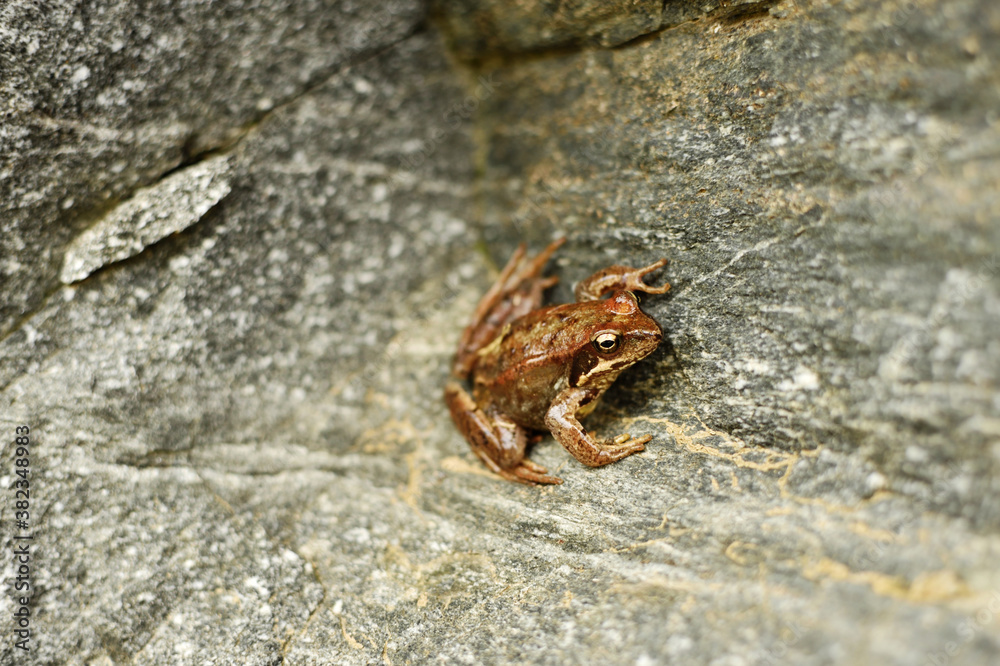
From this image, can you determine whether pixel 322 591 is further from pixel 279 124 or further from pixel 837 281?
pixel 837 281

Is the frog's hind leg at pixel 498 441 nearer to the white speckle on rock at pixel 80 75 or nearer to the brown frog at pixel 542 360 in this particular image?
the brown frog at pixel 542 360

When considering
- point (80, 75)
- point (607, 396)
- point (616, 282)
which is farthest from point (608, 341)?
point (80, 75)

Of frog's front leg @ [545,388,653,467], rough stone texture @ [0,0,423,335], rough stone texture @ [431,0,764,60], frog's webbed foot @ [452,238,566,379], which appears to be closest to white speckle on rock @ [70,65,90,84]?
rough stone texture @ [0,0,423,335]

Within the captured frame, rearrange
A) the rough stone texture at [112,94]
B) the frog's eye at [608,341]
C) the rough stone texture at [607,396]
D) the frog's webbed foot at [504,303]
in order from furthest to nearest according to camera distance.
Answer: the frog's webbed foot at [504,303]
the frog's eye at [608,341]
the rough stone texture at [112,94]
the rough stone texture at [607,396]

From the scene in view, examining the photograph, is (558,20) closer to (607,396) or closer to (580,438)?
(607,396)

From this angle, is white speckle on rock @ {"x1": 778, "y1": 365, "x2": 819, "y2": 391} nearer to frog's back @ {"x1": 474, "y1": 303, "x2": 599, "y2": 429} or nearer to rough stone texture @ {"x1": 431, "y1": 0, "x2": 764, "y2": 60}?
frog's back @ {"x1": 474, "y1": 303, "x2": 599, "y2": 429}

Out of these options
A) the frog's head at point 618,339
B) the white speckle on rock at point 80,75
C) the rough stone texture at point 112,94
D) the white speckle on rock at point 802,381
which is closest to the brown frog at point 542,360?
the frog's head at point 618,339
